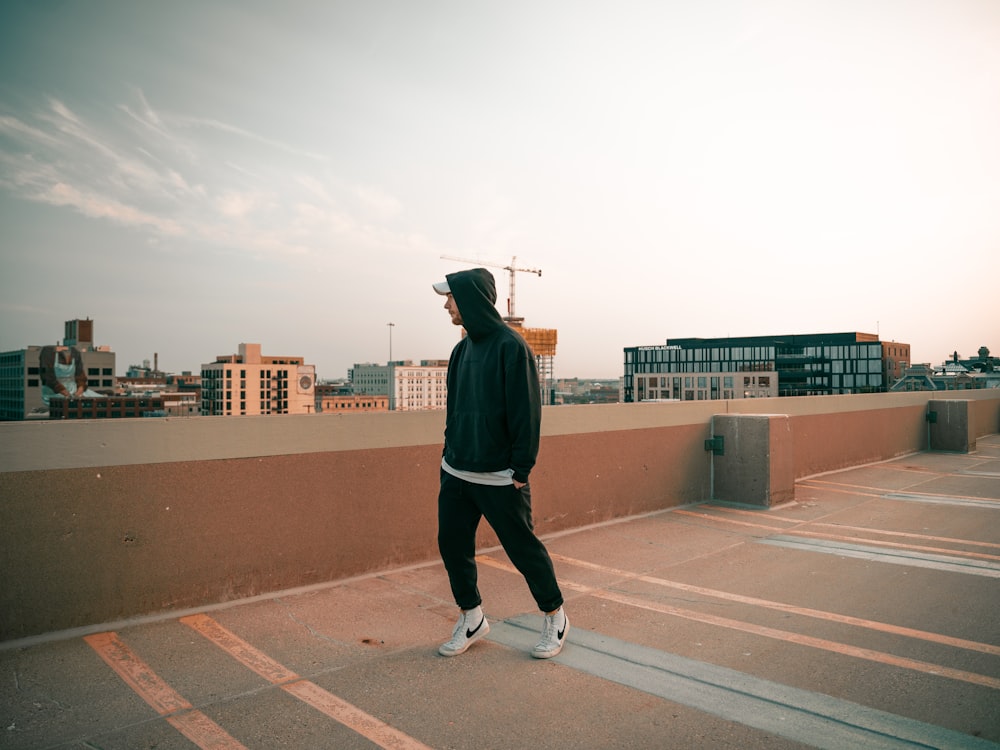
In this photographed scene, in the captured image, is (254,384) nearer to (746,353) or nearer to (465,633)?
(746,353)

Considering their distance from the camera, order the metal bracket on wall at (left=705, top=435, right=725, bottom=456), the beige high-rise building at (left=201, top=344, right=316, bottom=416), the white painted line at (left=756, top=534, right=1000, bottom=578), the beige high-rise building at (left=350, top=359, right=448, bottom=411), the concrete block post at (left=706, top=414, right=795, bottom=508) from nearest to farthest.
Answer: the white painted line at (left=756, top=534, right=1000, bottom=578), the concrete block post at (left=706, top=414, right=795, bottom=508), the metal bracket on wall at (left=705, top=435, right=725, bottom=456), the beige high-rise building at (left=201, top=344, right=316, bottom=416), the beige high-rise building at (left=350, top=359, right=448, bottom=411)

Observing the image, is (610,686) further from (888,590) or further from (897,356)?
(897,356)

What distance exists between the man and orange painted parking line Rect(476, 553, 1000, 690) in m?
0.92

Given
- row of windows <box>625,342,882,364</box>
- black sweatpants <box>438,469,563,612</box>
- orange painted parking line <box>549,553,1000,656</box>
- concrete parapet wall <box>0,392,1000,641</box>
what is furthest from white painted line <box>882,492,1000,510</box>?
row of windows <box>625,342,882,364</box>

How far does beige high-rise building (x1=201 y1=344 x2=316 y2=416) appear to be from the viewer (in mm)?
111812

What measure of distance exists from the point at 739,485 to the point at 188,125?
2609cm

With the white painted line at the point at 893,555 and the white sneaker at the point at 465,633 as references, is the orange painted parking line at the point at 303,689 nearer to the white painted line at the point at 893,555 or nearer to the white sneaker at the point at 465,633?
the white sneaker at the point at 465,633

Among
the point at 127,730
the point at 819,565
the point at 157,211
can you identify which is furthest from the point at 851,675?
the point at 157,211

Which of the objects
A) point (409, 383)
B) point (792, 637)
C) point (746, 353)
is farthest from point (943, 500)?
point (409, 383)

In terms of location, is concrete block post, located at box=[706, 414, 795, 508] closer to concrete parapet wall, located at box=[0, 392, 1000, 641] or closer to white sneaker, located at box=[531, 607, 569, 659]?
concrete parapet wall, located at box=[0, 392, 1000, 641]

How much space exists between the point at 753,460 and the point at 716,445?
469 millimetres

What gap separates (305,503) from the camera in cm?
436

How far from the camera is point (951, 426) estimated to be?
13.0 metres

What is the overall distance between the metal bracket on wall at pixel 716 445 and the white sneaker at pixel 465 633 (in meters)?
5.11
